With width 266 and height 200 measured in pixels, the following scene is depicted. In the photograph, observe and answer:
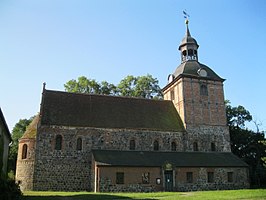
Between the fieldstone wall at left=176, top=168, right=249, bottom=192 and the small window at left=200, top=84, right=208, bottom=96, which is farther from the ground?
the small window at left=200, top=84, right=208, bottom=96

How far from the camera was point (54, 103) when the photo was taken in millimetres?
31406

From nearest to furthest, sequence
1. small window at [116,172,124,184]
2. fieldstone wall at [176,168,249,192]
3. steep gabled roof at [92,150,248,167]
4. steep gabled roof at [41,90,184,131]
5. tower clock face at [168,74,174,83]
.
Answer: small window at [116,172,124,184]
steep gabled roof at [92,150,248,167]
fieldstone wall at [176,168,249,192]
steep gabled roof at [41,90,184,131]
tower clock face at [168,74,174,83]

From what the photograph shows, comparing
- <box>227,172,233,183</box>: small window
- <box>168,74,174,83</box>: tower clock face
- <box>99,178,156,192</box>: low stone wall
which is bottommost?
<box>99,178,156,192</box>: low stone wall

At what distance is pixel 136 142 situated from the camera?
31359mm

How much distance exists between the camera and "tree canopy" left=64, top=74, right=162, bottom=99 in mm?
44094

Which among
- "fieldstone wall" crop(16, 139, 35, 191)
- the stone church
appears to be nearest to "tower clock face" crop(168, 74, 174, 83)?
the stone church

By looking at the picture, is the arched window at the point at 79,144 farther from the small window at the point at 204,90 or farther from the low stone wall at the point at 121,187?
the small window at the point at 204,90

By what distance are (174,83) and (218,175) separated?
12.8m

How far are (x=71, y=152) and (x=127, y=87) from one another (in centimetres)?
1954

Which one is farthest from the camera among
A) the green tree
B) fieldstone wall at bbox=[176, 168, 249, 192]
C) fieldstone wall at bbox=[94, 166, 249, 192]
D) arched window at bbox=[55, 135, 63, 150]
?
the green tree

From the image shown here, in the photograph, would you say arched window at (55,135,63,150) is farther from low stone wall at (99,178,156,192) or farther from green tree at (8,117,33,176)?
green tree at (8,117,33,176)

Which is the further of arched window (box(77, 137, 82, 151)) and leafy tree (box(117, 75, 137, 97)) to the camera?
leafy tree (box(117, 75, 137, 97))

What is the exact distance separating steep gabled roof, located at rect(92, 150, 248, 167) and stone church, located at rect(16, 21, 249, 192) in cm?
10

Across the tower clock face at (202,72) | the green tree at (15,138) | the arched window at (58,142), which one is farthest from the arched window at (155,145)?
the green tree at (15,138)
